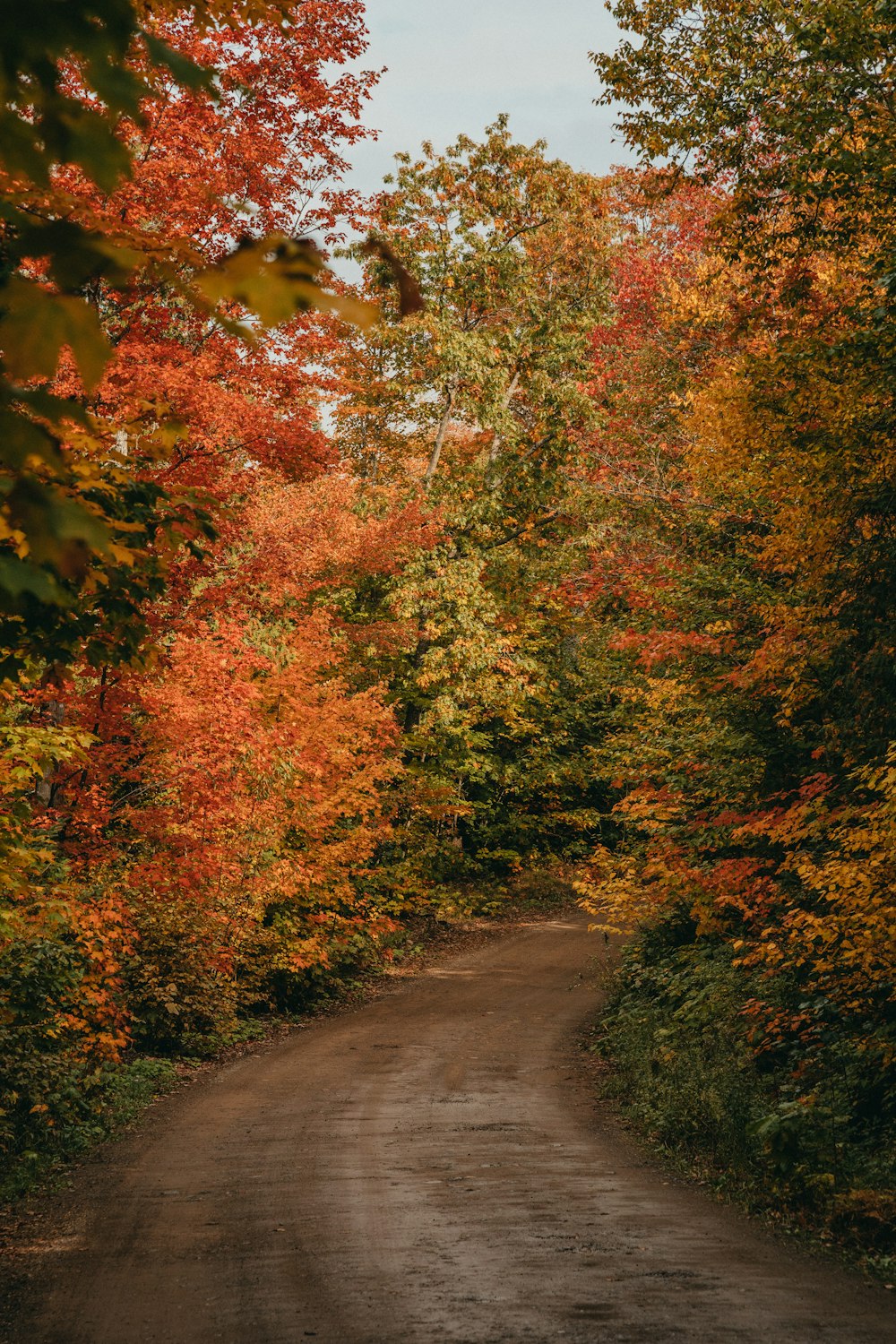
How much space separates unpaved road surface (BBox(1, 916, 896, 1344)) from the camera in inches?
213

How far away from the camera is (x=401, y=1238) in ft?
22.2

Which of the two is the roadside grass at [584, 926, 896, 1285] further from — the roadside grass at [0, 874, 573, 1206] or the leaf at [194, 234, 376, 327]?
the leaf at [194, 234, 376, 327]

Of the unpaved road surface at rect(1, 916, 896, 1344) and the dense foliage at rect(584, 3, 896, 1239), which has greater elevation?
the dense foliage at rect(584, 3, 896, 1239)

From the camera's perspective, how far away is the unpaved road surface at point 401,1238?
542cm

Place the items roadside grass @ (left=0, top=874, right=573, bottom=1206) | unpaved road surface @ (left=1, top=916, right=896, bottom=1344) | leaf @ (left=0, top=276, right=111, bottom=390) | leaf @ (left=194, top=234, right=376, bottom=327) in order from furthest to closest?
roadside grass @ (left=0, top=874, right=573, bottom=1206) → unpaved road surface @ (left=1, top=916, right=896, bottom=1344) → leaf @ (left=194, top=234, right=376, bottom=327) → leaf @ (left=0, top=276, right=111, bottom=390)

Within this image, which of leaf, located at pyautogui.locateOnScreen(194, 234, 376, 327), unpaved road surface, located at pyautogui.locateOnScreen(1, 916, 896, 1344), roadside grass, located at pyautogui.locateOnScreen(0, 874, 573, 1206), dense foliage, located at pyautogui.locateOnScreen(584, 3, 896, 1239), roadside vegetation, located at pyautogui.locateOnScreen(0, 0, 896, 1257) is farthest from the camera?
roadside grass, located at pyautogui.locateOnScreen(0, 874, 573, 1206)

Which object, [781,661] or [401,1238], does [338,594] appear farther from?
[401,1238]

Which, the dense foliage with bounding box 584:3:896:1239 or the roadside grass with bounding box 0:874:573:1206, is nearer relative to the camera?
the dense foliage with bounding box 584:3:896:1239

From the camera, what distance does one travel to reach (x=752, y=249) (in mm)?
11727

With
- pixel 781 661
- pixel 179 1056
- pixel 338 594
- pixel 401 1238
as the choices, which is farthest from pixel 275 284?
pixel 338 594

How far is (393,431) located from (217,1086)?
20.5 metres

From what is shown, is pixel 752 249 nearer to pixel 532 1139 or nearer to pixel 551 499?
pixel 532 1139

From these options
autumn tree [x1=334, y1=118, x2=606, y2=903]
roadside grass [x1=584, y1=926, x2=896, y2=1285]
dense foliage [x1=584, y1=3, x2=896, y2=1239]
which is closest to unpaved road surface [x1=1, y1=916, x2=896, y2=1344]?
roadside grass [x1=584, y1=926, x2=896, y2=1285]

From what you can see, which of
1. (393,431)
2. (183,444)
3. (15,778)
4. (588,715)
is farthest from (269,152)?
(588,715)
